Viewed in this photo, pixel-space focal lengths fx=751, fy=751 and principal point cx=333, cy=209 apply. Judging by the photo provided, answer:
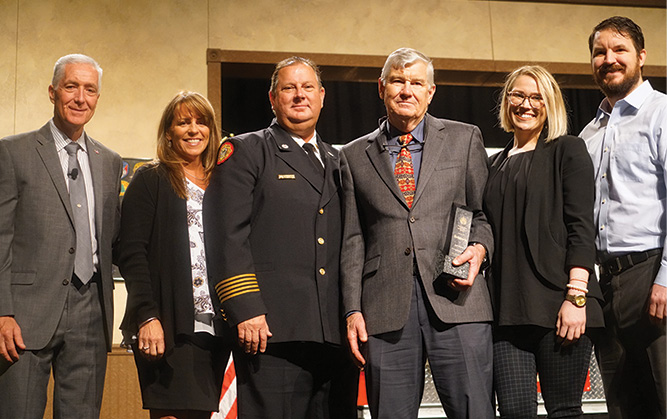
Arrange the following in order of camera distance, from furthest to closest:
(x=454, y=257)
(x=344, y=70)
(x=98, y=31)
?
(x=344, y=70), (x=98, y=31), (x=454, y=257)

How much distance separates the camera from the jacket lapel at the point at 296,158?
270cm

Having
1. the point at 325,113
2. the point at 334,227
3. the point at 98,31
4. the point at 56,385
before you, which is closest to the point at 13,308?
the point at 56,385

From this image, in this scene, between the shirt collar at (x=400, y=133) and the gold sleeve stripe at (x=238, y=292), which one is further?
the shirt collar at (x=400, y=133)

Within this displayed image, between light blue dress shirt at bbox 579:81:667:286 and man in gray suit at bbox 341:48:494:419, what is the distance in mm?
470

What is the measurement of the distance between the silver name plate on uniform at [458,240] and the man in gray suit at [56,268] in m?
1.26

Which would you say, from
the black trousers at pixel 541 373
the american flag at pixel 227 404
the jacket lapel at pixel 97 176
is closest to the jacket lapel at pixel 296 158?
the jacket lapel at pixel 97 176

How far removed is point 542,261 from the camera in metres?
2.48

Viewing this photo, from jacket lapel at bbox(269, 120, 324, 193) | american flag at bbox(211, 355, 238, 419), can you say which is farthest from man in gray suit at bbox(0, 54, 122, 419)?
american flag at bbox(211, 355, 238, 419)

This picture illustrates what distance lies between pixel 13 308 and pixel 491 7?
4.29 m

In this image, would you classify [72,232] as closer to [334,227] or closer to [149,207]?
[149,207]

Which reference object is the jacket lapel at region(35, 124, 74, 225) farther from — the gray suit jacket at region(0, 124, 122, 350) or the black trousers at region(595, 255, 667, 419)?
the black trousers at region(595, 255, 667, 419)

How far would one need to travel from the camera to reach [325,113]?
5.70 m

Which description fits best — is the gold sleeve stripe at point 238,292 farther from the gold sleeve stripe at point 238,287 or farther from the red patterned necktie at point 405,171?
the red patterned necktie at point 405,171

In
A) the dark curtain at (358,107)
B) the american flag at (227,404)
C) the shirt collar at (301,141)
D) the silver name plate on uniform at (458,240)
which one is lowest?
the american flag at (227,404)
